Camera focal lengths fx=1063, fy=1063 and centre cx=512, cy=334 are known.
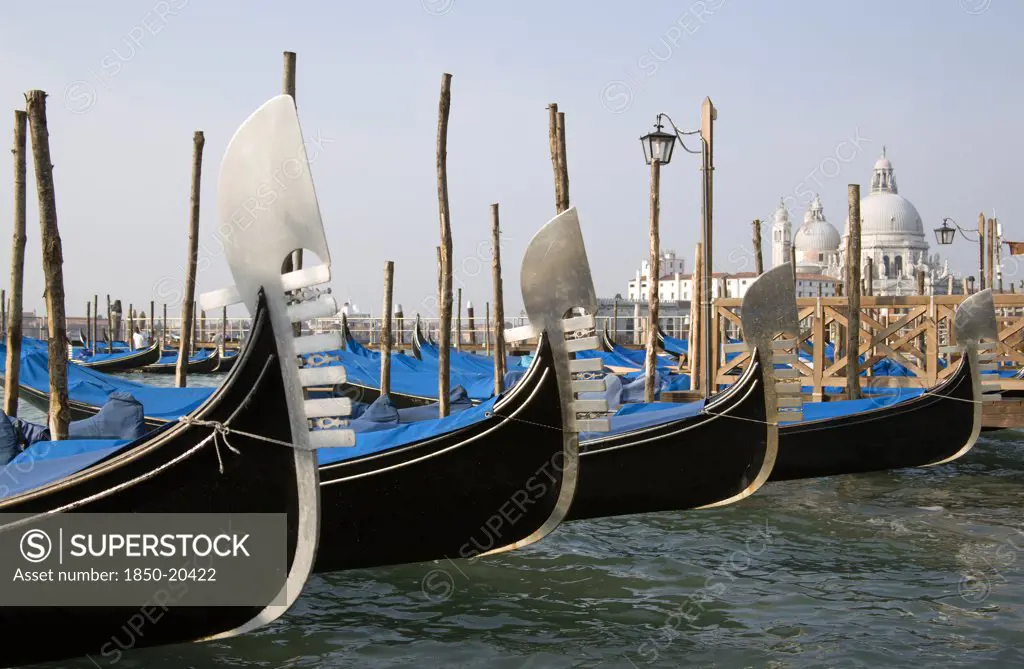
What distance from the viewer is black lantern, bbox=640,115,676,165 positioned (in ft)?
21.4

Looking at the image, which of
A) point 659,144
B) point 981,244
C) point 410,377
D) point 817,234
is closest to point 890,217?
point 817,234

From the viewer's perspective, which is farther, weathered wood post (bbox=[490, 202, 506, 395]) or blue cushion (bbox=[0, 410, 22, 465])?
weathered wood post (bbox=[490, 202, 506, 395])

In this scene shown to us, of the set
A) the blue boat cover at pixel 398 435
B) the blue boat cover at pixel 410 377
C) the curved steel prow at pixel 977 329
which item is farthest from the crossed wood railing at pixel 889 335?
the blue boat cover at pixel 398 435

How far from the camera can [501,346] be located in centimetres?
926

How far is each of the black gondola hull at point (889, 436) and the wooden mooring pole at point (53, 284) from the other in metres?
3.94

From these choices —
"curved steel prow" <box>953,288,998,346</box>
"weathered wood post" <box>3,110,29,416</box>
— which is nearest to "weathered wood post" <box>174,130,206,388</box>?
"weathered wood post" <box>3,110,29,416</box>

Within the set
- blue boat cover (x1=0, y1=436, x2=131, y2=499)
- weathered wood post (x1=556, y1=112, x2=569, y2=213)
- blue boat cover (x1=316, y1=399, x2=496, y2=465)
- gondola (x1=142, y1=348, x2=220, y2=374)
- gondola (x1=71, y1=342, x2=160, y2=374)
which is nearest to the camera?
blue boat cover (x1=0, y1=436, x2=131, y2=499)

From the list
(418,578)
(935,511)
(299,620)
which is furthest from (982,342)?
(299,620)

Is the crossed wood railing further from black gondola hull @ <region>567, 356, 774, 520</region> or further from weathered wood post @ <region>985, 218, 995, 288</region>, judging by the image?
weathered wood post @ <region>985, 218, 995, 288</region>

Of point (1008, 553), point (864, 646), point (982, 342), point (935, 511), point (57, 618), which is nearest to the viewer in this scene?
point (57, 618)

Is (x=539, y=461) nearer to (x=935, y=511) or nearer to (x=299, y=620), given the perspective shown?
(x=299, y=620)

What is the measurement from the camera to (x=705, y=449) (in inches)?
198

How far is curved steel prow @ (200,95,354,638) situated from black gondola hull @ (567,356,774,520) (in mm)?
2215

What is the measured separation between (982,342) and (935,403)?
0.47m
